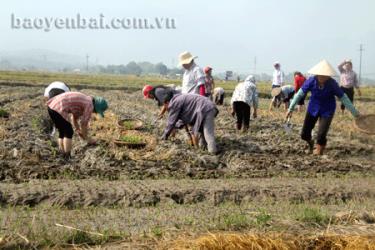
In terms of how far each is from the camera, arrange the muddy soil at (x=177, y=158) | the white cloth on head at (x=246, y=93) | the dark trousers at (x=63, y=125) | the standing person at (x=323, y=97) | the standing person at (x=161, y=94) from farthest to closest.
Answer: the white cloth on head at (x=246, y=93), the standing person at (x=161, y=94), the standing person at (x=323, y=97), the dark trousers at (x=63, y=125), the muddy soil at (x=177, y=158)

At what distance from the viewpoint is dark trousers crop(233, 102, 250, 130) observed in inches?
357

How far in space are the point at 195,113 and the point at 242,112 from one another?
2.44 metres

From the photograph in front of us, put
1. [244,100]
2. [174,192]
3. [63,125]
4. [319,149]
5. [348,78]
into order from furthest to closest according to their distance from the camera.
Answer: [348,78] < [244,100] < [319,149] < [63,125] < [174,192]

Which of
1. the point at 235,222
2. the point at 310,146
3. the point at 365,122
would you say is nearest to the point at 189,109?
the point at 310,146

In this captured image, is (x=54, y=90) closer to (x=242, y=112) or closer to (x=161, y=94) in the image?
(x=161, y=94)

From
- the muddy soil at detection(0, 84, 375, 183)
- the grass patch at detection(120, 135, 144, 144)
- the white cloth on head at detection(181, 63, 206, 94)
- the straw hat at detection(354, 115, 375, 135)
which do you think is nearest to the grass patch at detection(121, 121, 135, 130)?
the muddy soil at detection(0, 84, 375, 183)

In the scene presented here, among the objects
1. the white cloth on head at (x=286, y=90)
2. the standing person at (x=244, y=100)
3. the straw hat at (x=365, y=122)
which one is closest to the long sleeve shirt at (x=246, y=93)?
the standing person at (x=244, y=100)

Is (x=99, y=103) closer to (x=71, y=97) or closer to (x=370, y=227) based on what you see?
(x=71, y=97)

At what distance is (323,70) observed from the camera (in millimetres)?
6613

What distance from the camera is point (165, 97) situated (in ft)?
23.4

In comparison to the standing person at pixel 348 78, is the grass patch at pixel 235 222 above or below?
below

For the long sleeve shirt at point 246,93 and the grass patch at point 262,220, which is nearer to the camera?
the grass patch at point 262,220

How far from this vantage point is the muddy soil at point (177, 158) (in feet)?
18.6

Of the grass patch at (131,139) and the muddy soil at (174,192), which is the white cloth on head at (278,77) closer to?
the grass patch at (131,139)
